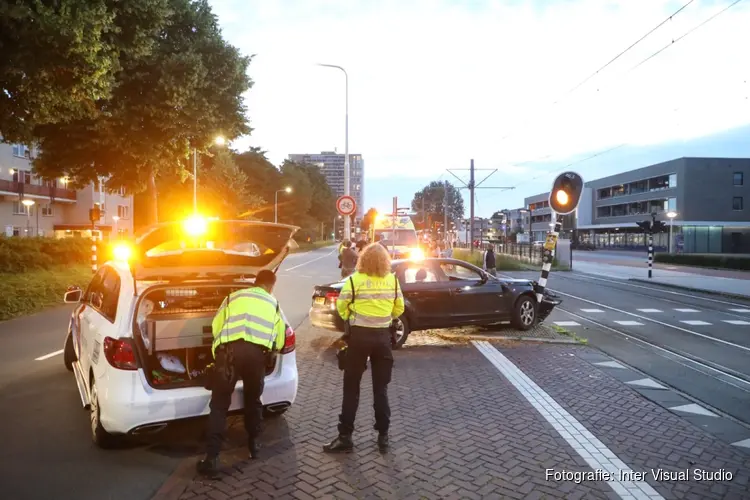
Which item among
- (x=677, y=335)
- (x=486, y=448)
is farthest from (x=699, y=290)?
(x=486, y=448)

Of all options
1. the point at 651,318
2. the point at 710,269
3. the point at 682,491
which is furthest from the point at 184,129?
the point at 710,269

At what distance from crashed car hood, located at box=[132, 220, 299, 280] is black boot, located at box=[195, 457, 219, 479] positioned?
155 cm

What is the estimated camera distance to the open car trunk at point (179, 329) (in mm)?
4887

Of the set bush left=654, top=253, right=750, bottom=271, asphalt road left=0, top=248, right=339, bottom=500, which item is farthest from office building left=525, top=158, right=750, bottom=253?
asphalt road left=0, top=248, right=339, bottom=500

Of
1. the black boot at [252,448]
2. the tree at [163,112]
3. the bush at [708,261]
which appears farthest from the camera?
the bush at [708,261]

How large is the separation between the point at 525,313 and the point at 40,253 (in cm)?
1968

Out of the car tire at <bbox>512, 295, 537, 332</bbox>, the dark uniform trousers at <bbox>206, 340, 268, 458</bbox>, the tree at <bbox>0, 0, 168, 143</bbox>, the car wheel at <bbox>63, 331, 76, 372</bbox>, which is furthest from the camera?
the car tire at <bbox>512, 295, 537, 332</bbox>

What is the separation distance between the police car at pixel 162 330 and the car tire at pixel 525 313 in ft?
20.2

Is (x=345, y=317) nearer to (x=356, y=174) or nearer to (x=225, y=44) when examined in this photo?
(x=225, y=44)

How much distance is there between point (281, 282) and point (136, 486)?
18.4m

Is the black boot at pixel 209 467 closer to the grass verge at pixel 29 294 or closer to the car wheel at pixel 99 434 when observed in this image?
the car wheel at pixel 99 434

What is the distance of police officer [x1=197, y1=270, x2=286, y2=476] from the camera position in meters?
4.36

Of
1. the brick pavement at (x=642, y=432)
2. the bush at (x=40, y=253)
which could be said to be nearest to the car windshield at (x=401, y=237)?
the bush at (x=40, y=253)

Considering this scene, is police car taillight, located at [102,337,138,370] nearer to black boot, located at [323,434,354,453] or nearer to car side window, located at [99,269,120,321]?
car side window, located at [99,269,120,321]
